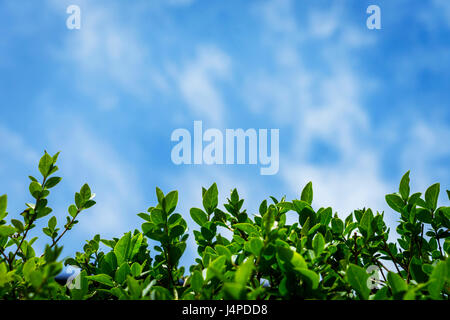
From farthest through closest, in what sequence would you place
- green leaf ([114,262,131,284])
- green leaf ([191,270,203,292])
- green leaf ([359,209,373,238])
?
green leaf ([359,209,373,238]) → green leaf ([114,262,131,284]) → green leaf ([191,270,203,292])

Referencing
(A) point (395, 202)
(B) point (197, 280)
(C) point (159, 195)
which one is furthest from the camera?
(A) point (395, 202)

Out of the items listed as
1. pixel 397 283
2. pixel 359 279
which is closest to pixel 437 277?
pixel 397 283

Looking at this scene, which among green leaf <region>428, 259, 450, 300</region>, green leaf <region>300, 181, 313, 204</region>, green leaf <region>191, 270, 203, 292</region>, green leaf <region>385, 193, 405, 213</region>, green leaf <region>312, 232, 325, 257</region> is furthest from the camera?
green leaf <region>300, 181, 313, 204</region>

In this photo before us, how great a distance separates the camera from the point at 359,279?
117 centimetres

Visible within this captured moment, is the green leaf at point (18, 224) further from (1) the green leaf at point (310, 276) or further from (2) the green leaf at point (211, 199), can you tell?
(1) the green leaf at point (310, 276)

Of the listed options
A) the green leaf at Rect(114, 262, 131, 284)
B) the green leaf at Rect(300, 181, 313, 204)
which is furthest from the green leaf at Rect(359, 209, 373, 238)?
the green leaf at Rect(114, 262, 131, 284)

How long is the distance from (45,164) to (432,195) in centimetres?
188

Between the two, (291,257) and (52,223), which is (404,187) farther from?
(52,223)

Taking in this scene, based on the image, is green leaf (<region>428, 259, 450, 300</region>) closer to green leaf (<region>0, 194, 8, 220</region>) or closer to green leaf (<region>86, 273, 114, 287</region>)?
green leaf (<region>86, 273, 114, 287</region>)

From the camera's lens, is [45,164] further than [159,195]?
Yes

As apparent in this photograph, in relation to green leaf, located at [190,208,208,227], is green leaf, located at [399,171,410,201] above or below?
above

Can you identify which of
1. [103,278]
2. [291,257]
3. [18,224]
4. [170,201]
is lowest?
[103,278]

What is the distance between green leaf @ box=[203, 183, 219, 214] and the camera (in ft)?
6.09
